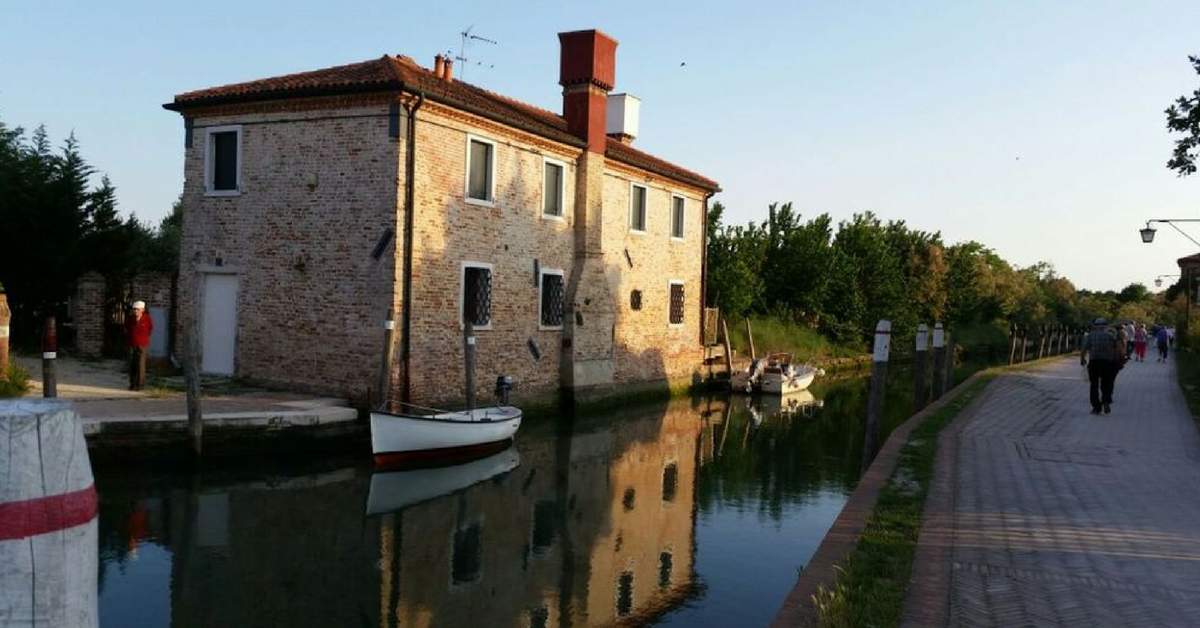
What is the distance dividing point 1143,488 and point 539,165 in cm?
1306

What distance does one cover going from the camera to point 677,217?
25016 millimetres

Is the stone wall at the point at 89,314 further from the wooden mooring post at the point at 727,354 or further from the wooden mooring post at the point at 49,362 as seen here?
the wooden mooring post at the point at 727,354

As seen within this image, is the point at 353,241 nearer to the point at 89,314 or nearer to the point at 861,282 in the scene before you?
the point at 89,314

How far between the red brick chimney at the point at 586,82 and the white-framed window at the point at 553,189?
114cm

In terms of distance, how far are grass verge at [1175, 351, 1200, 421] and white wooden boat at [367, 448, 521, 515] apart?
36.8 feet

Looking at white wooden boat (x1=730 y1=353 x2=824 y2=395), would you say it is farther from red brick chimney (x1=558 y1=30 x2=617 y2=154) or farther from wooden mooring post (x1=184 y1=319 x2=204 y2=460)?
wooden mooring post (x1=184 y1=319 x2=204 y2=460)

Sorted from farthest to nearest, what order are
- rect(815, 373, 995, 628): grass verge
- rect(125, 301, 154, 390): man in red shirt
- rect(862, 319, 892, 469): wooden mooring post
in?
1. rect(125, 301, 154, 390): man in red shirt
2. rect(862, 319, 892, 469): wooden mooring post
3. rect(815, 373, 995, 628): grass verge

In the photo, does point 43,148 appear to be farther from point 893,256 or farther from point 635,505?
point 893,256

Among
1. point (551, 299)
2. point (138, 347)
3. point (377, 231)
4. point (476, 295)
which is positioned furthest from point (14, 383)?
point (551, 299)

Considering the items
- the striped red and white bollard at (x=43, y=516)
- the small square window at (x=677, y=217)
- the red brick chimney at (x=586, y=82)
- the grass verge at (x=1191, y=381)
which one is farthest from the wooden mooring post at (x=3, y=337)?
the grass verge at (x=1191, y=381)

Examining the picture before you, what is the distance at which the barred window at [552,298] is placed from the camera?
1900 cm

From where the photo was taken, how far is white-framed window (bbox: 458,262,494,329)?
53.5ft

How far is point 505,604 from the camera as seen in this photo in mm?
7395

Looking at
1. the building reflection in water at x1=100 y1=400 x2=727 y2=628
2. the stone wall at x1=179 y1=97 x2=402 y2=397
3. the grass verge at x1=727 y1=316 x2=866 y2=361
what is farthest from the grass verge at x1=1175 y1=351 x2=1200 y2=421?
the stone wall at x1=179 y1=97 x2=402 y2=397
